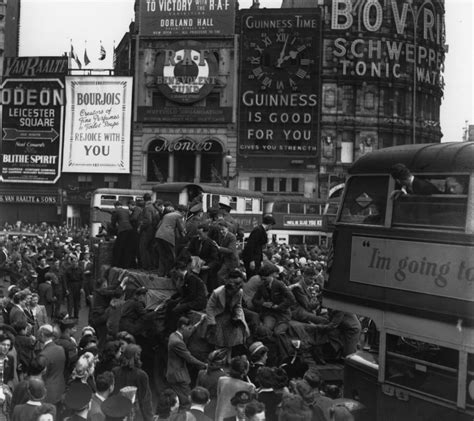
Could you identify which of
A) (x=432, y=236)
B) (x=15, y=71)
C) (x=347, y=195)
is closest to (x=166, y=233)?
(x=347, y=195)

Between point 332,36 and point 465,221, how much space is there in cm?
5631

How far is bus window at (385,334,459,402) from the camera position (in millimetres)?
8258

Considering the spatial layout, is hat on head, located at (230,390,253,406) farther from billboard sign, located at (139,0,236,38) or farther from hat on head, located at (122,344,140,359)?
billboard sign, located at (139,0,236,38)

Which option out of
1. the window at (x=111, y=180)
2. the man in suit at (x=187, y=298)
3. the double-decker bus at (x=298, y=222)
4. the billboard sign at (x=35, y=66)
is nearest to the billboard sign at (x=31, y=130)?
the billboard sign at (x=35, y=66)

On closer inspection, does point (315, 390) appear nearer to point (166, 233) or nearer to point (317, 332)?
point (317, 332)

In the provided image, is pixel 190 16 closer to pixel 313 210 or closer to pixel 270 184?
pixel 270 184

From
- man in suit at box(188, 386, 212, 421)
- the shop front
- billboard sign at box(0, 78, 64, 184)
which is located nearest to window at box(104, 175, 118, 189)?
billboard sign at box(0, 78, 64, 184)

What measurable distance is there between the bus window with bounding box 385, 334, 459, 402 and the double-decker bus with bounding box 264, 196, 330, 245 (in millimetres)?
37692

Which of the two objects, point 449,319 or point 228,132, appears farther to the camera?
A: point 228,132

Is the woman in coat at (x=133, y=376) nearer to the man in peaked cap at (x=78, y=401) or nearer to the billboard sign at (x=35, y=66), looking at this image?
the man in peaked cap at (x=78, y=401)

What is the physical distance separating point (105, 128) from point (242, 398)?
190 feet

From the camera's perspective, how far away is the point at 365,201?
966cm

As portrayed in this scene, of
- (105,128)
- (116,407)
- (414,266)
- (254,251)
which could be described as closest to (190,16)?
(105,128)

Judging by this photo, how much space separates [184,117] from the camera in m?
63.2
